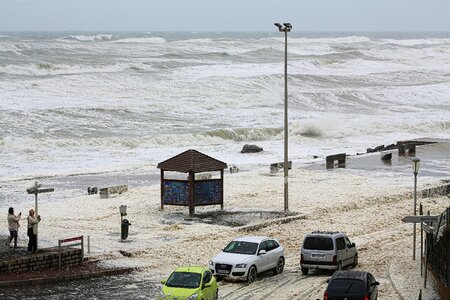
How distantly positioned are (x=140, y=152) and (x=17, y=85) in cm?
3725

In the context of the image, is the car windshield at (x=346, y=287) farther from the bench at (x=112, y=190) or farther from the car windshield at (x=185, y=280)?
the bench at (x=112, y=190)

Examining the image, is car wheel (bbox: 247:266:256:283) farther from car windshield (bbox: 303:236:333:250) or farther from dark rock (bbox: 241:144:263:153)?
dark rock (bbox: 241:144:263:153)

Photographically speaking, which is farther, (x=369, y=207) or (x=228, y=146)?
(x=228, y=146)

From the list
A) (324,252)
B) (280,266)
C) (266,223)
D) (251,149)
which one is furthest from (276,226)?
(251,149)

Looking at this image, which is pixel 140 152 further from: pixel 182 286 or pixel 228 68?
pixel 228 68

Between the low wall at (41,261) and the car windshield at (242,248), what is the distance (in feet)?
12.1

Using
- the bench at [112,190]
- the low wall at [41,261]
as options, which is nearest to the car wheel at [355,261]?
the low wall at [41,261]

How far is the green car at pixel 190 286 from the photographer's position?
19.2 metres

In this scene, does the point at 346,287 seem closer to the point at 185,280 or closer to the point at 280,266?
the point at 185,280

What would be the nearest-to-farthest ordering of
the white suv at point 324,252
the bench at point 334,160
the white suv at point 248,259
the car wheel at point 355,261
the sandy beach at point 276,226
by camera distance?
the white suv at point 248,259 < the sandy beach at point 276,226 < the white suv at point 324,252 < the car wheel at point 355,261 < the bench at point 334,160

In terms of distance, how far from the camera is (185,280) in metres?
19.8

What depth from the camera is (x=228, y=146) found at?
60844 mm

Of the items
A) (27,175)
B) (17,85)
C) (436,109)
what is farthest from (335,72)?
(27,175)

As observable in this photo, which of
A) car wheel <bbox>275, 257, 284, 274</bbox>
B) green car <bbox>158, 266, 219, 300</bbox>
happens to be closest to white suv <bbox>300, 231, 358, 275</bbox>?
car wheel <bbox>275, 257, 284, 274</bbox>
